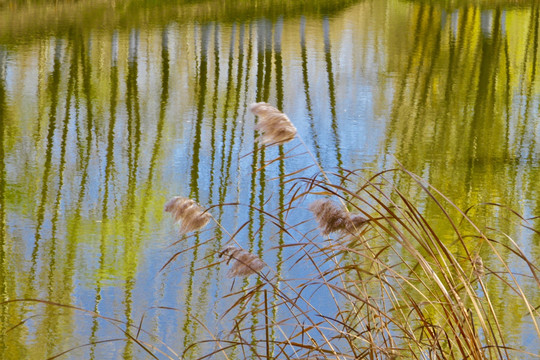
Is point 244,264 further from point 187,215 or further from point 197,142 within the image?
point 197,142

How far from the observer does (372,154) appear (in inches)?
249

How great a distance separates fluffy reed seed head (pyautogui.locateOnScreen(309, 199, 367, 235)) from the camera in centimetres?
199

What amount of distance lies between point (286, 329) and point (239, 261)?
1.48m

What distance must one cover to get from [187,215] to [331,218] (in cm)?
40

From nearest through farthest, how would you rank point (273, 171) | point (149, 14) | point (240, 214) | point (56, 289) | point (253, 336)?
1. point (253, 336)
2. point (56, 289)
3. point (240, 214)
4. point (273, 171)
5. point (149, 14)

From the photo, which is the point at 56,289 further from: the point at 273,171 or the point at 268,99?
the point at 268,99

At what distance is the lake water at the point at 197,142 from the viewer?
371cm

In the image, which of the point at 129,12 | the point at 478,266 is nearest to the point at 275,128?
the point at 478,266

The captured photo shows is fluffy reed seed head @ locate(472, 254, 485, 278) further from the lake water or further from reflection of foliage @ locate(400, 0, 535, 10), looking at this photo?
reflection of foliage @ locate(400, 0, 535, 10)

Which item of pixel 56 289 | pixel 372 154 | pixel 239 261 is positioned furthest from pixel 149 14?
pixel 239 261

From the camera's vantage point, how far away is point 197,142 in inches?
260

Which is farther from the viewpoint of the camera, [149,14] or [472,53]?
[149,14]

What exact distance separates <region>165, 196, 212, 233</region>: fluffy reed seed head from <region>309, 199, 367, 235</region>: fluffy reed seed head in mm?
306

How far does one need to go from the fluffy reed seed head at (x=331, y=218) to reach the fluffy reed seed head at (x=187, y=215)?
0.31 metres
